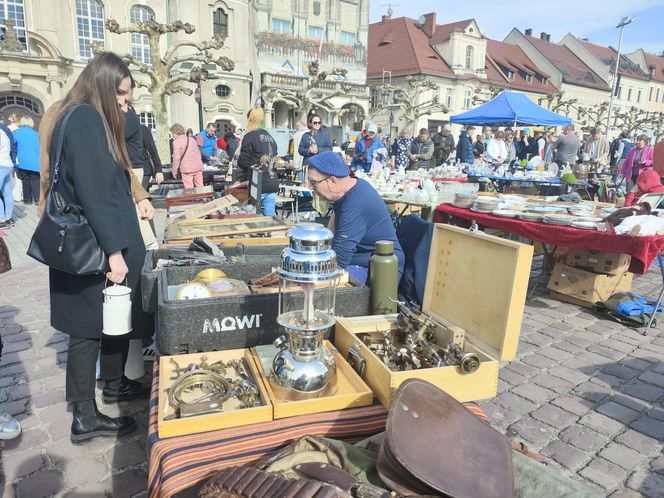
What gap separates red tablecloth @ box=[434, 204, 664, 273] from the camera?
4250 mm

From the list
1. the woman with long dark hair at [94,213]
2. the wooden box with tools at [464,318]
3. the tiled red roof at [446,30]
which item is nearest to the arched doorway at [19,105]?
the woman with long dark hair at [94,213]

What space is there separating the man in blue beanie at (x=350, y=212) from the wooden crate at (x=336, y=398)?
47.9 inches

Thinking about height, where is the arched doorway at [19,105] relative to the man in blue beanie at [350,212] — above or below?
above

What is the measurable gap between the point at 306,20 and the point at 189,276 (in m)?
37.9

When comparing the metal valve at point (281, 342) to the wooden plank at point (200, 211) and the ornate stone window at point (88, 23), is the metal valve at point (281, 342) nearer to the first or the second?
the wooden plank at point (200, 211)

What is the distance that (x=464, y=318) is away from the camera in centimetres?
201

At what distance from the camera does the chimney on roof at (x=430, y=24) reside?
145 ft

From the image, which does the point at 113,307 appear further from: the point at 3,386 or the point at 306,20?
the point at 306,20

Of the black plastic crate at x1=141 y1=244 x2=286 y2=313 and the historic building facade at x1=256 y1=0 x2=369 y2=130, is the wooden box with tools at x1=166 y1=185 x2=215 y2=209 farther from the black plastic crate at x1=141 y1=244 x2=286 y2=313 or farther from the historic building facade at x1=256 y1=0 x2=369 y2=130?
the historic building facade at x1=256 y1=0 x2=369 y2=130

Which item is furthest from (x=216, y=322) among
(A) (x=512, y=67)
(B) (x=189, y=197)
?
(A) (x=512, y=67)

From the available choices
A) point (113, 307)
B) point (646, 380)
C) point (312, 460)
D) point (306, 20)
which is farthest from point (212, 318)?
point (306, 20)

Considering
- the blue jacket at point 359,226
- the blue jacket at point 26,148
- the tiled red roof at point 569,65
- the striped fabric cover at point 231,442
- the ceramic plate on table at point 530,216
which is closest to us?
the striped fabric cover at point 231,442

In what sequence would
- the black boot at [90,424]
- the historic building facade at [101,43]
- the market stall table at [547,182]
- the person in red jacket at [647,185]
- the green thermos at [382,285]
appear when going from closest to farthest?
the green thermos at [382,285] → the black boot at [90,424] → the person in red jacket at [647,185] → the market stall table at [547,182] → the historic building facade at [101,43]

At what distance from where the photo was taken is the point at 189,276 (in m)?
2.50
